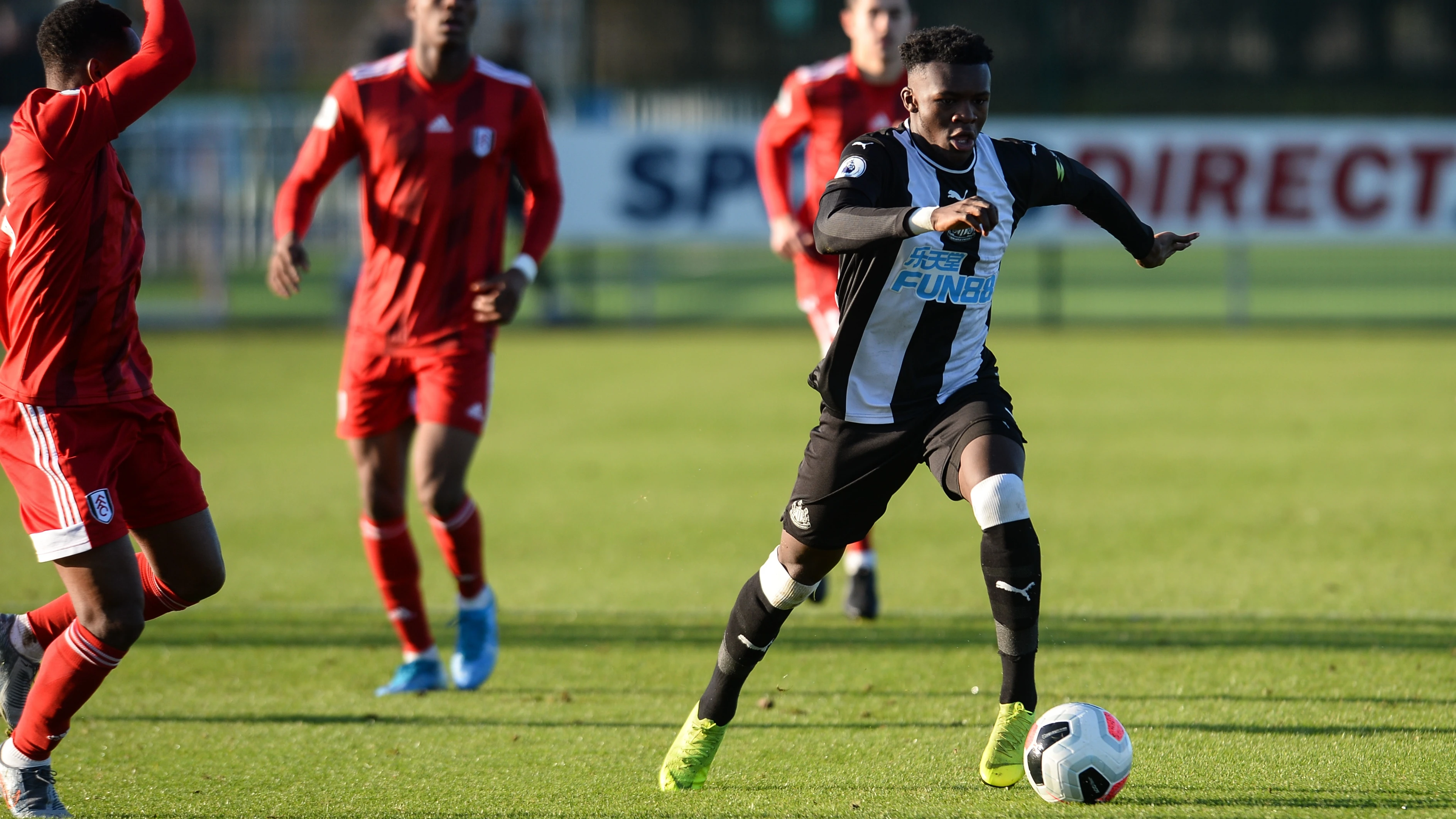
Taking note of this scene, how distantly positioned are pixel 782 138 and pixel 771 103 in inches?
503

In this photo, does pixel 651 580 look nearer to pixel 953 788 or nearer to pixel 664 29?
pixel 953 788

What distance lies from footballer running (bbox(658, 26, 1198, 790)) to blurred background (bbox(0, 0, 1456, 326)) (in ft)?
34.6

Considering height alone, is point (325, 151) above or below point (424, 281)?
above

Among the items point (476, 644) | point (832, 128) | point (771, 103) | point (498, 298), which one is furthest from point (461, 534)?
point (771, 103)

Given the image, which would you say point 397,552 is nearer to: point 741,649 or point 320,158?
point 320,158

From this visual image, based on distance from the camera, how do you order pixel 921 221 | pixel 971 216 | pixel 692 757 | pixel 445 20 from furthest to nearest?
pixel 445 20, pixel 692 757, pixel 921 221, pixel 971 216

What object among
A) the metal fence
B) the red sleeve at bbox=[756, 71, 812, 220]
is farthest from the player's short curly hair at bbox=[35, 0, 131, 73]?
the metal fence

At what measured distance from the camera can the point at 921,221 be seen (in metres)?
3.60

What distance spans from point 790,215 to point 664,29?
1544cm

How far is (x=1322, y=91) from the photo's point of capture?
63.0 feet

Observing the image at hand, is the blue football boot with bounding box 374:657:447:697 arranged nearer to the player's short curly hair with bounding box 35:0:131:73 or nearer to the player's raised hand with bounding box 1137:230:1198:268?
the player's short curly hair with bounding box 35:0:131:73

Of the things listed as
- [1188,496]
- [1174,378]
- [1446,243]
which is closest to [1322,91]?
[1446,243]

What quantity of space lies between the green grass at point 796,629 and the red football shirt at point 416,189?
1279 millimetres

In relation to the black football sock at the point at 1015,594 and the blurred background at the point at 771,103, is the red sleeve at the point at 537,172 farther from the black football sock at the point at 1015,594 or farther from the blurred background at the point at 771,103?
the blurred background at the point at 771,103
